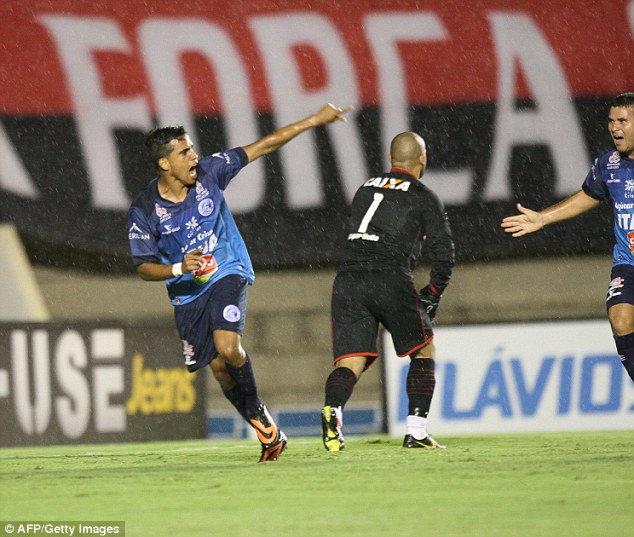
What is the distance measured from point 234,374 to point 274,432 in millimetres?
338

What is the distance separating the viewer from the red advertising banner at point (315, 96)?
11781 mm

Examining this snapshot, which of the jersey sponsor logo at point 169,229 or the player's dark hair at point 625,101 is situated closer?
the jersey sponsor logo at point 169,229

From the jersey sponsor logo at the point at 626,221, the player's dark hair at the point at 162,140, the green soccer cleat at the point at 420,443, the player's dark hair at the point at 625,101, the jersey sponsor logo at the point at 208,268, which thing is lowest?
the green soccer cleat at the point at 420,443

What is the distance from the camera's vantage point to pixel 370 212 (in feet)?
22.8

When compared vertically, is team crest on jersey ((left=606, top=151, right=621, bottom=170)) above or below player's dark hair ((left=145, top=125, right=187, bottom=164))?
below

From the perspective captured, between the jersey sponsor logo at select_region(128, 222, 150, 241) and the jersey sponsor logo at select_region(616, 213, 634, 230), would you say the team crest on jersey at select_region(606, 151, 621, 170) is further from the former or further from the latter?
the jersey sponsor logo at select_region(128, 222, 150, 241)

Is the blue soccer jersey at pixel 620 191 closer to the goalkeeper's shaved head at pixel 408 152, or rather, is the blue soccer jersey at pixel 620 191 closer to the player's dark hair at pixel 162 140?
the goalkeeper's shaved head at pixel 408 152

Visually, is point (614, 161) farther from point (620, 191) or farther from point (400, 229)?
point (400, 229)

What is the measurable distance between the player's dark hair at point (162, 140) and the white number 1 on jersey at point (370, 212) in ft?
3.75

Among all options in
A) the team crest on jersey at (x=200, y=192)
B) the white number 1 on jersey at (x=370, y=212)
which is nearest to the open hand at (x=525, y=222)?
the white number 1 on jersey at (x=370, y=212)

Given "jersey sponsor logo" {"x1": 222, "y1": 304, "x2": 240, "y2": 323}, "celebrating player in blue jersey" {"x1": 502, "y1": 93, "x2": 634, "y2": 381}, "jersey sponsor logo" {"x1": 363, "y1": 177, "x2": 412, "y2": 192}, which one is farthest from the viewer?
"jersey sponsor logo" {"x1": 363, "y1": 177, "x2": 412, "y2": 192}

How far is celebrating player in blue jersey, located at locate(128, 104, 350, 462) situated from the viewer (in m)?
6.18

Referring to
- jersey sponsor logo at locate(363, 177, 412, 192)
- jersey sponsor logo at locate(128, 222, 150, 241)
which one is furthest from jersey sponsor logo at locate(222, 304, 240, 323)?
jersey sponsor logo at locate(363, 177, 412, 192)

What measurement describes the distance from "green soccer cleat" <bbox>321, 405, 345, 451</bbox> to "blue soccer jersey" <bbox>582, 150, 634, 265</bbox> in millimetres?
1670
